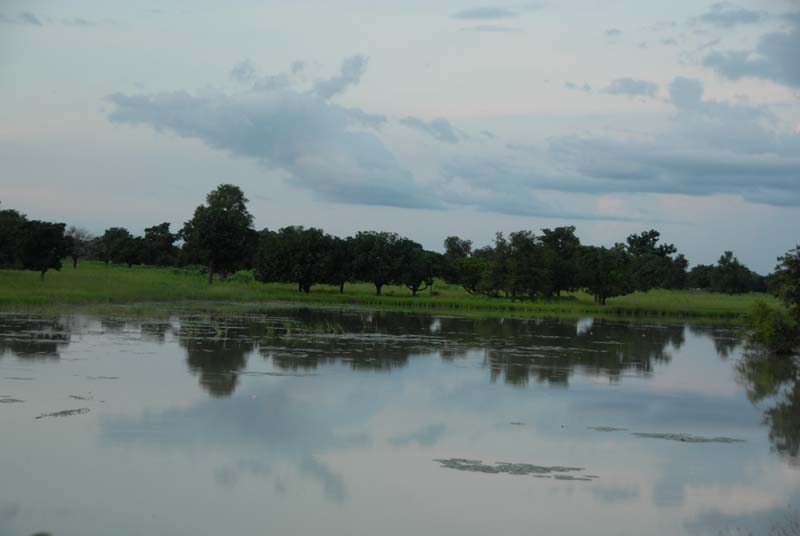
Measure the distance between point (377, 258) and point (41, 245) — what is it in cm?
2819

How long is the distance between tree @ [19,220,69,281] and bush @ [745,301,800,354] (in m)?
35.4

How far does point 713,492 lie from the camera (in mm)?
13172

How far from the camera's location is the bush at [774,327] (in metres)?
33.8

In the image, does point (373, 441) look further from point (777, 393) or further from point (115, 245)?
point (115, 245)

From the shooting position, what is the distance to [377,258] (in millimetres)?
69688

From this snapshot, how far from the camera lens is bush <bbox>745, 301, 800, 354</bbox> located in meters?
33.8

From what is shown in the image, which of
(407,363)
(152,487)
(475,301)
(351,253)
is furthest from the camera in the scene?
(351,253)

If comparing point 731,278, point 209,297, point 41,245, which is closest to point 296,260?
point 209,297

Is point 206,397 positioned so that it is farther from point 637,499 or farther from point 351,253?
point 351,253

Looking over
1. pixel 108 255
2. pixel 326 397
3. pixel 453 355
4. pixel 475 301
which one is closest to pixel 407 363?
pixel 453 355

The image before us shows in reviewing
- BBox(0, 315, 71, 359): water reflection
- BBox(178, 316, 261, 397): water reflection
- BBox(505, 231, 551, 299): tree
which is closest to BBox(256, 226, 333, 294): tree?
BBox(505, 231, 551, 299): tree

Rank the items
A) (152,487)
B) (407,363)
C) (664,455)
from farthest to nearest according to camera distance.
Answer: (407,363) < (664,455) < (152,487)

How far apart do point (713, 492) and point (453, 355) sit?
54.8ft

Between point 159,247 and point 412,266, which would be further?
point 159,247
